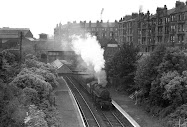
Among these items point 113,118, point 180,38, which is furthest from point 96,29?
point 113,118

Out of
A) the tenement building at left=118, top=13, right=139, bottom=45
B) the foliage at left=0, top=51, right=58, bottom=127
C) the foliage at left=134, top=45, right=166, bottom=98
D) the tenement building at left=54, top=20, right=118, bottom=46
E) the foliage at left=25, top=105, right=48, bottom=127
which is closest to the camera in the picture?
the foliage at left=0, top=51, right=58, bottom=127

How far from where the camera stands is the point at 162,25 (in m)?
55.1

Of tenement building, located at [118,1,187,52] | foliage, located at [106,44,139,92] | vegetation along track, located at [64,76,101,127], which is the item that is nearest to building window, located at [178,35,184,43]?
tenement building, located at [118,1,187,52]

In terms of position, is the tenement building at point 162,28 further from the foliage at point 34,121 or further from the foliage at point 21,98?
the foliage at point 34,121

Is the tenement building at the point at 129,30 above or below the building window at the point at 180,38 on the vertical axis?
above

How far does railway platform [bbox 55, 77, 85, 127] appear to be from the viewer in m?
24.7

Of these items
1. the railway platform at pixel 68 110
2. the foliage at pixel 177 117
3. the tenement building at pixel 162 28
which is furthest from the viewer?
the tenement building at pixel 162 28

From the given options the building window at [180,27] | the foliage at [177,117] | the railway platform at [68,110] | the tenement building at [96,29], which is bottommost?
the railway platform at [68,110]

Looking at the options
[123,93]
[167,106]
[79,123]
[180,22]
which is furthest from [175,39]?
[79,123]

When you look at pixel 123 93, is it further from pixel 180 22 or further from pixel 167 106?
pixel 180 22

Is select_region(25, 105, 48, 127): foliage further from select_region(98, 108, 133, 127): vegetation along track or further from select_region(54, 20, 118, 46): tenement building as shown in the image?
select_region(54, 20, 118, 46): tenement building

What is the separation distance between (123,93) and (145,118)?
14.2 meters

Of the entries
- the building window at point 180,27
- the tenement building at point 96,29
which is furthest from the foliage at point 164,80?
the tenement building at point 96,29

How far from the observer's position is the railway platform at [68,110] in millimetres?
24719
